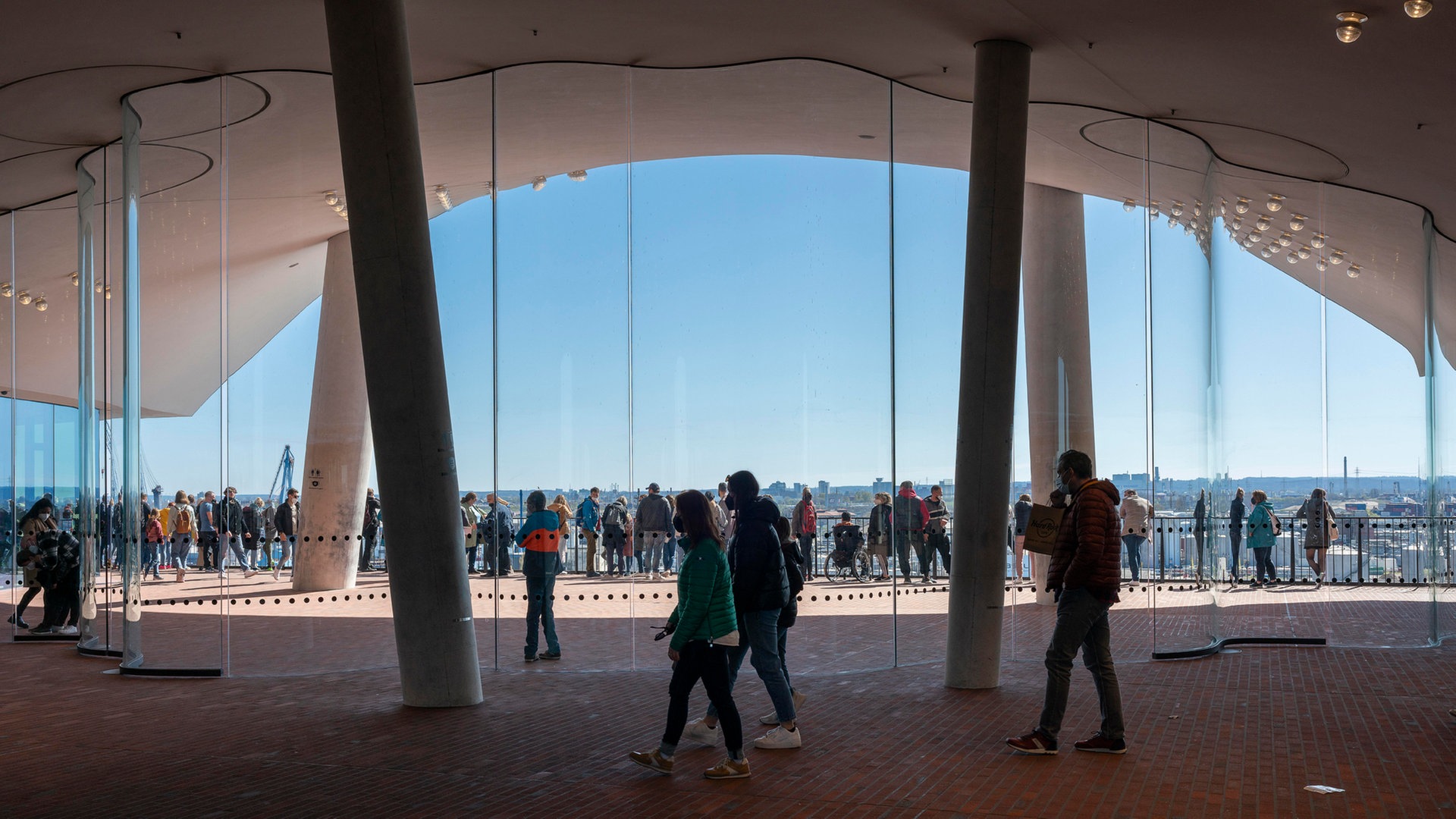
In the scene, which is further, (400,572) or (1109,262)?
(1109,262)

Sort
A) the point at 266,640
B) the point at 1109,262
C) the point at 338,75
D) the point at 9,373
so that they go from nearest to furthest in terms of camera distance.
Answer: the point at 338,75, the point at 266,640, the point at 1109,262, the point at 9,373

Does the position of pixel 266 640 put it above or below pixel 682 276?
below

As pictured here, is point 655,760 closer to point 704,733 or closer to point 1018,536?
point 704,733

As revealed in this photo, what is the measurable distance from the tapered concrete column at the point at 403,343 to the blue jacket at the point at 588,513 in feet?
6.73

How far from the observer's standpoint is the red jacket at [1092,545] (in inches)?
274

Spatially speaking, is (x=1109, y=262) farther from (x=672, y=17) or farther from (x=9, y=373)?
(x=9, y=373)

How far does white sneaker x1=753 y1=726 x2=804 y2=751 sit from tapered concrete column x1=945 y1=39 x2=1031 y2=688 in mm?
2862

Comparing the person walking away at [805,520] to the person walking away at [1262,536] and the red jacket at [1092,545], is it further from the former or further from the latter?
the person walking away at [1262,536]

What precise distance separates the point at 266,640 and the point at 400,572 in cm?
258

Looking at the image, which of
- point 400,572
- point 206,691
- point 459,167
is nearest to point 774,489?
point 400,572

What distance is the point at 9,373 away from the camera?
1792 centimetres

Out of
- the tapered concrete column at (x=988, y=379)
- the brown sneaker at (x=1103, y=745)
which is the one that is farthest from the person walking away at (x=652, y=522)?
the brown sneaker at (x=1103, y=745)

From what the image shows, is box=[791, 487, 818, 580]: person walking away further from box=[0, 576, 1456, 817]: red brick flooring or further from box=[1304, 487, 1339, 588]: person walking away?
box=[1304, 487, 1339, 588]: person walking away

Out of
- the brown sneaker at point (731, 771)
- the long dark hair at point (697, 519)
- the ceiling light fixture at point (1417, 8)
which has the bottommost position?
the brown sneaker at point (731, 771)
